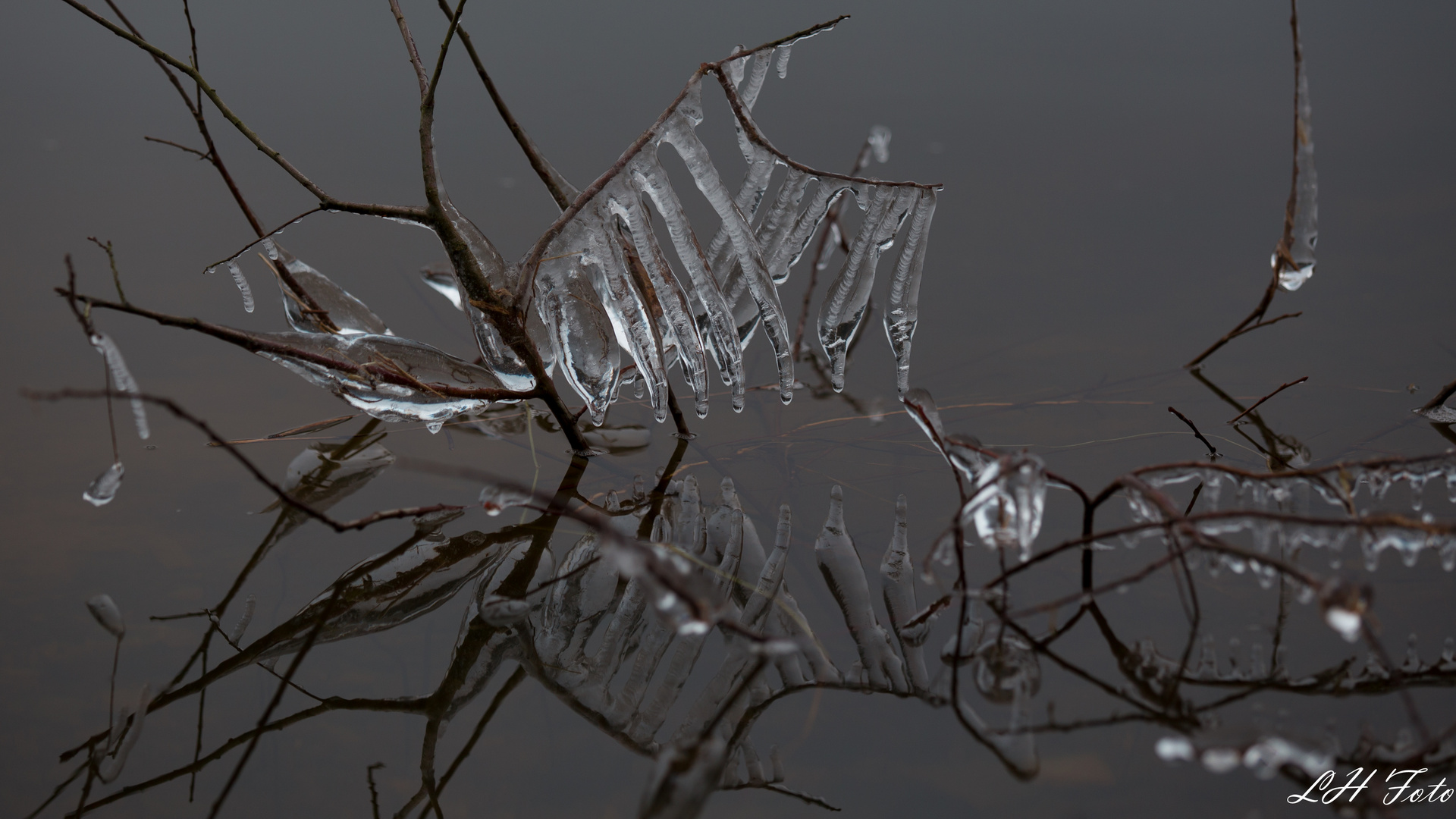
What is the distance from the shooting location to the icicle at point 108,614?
1.17 m

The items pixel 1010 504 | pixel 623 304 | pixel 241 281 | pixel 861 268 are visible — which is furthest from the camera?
pixel 241 281

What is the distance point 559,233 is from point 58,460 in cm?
102

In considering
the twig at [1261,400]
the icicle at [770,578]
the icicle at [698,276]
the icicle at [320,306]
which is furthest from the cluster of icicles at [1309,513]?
the icicle at [320,306]

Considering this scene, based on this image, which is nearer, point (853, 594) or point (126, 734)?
point (126, 734)

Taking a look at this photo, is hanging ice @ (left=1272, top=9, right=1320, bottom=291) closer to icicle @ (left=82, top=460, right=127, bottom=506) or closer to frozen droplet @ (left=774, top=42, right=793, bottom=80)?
frozen droplet @ (left=774, top=42, right=793, bottom=80)

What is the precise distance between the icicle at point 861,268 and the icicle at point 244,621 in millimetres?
1019

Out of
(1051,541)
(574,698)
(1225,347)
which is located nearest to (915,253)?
(1051,541)

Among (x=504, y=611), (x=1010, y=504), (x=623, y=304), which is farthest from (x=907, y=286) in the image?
(x=504, y=611)

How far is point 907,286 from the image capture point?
163 centimetres

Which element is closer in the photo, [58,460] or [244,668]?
[244,668]

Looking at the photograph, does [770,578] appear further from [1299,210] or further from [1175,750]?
[1299,210]

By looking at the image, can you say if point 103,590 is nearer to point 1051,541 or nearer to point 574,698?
point 574,698

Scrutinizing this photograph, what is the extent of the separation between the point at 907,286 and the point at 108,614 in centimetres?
134

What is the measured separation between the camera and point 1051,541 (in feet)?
4.35
